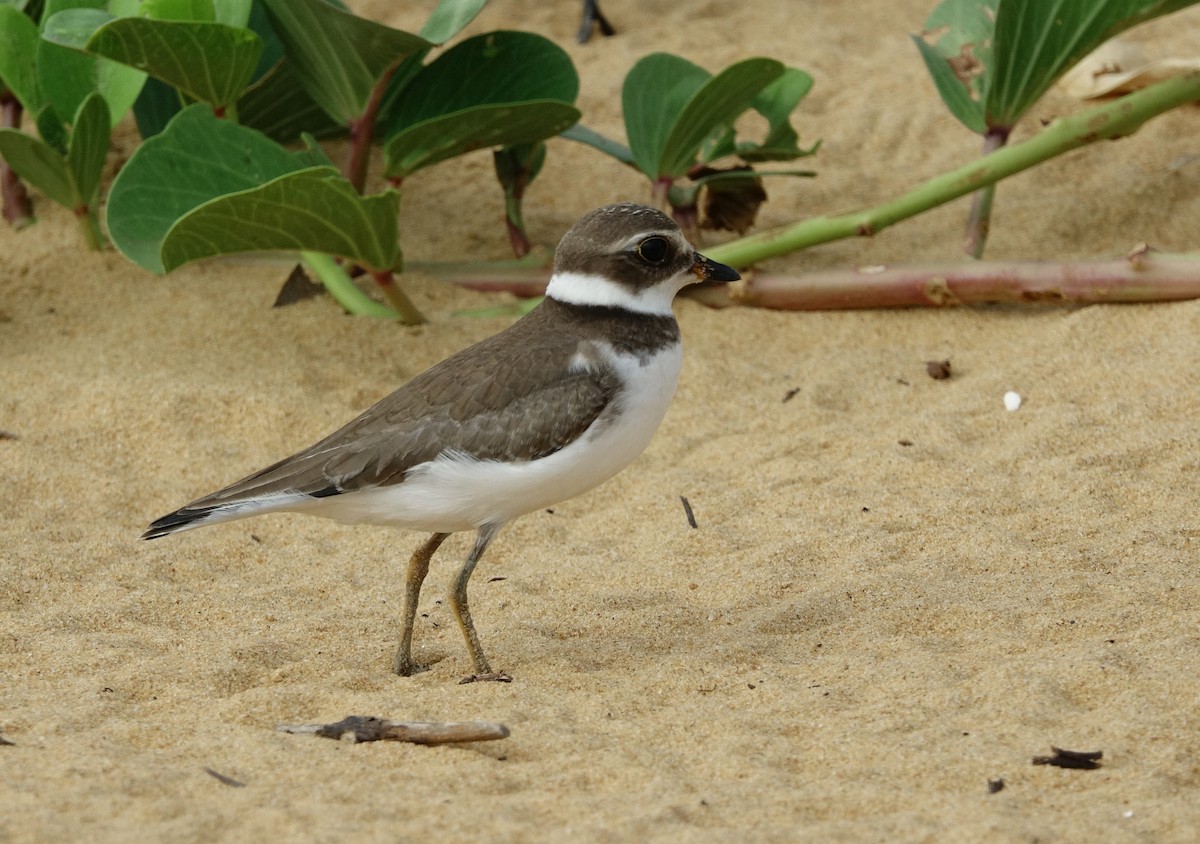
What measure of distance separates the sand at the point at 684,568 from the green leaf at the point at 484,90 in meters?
0.87

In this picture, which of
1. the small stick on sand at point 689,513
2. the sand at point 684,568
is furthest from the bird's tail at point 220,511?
the small stick on sand at point 689,513

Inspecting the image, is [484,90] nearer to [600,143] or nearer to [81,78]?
[600,143]

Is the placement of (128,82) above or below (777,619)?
above

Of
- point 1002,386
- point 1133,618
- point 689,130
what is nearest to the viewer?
point 1133,618

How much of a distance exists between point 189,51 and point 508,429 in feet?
9.82

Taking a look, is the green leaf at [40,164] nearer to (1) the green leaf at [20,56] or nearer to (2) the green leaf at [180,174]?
(1) the green leaf at [20,56]

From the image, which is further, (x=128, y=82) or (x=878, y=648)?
(x=128, y=82)

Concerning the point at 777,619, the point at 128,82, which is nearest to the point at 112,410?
the point at 128,82

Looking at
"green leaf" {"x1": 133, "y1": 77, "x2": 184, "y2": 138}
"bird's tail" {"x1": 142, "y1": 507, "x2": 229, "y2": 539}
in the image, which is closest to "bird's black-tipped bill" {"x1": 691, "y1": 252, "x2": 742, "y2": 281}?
"bird's tail" {"x1": 142, "y1": 507, "x2": 229, "y2": 539}

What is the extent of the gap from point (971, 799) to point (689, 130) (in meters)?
4.28

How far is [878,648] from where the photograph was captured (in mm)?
4332

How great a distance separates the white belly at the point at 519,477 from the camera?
4234mm

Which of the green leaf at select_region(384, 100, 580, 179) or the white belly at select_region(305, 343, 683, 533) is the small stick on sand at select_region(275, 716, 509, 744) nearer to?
the white belly at select_region(305, 343, 683, 533)

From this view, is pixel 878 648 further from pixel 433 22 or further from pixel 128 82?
pixel 128 82
